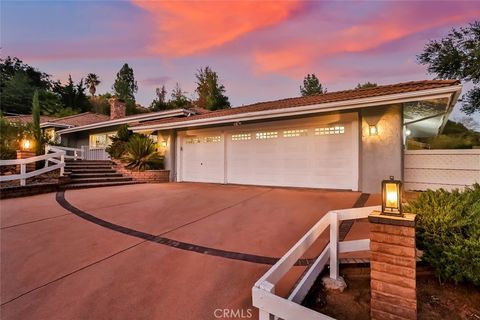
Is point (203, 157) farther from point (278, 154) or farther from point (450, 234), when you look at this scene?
point (450, 234)

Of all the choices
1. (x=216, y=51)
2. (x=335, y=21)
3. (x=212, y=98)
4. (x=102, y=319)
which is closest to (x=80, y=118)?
(x=212, y=98)

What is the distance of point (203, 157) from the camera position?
10.9m

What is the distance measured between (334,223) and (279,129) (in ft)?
21.6

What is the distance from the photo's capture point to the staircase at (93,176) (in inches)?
368

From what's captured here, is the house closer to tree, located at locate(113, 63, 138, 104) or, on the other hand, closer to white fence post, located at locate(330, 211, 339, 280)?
white fence post, located at locate(330, 211, 339, 280)

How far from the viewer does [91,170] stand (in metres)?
10.9

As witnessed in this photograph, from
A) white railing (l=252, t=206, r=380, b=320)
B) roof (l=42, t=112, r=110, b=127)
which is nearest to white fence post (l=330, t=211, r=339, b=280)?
white railing (l=252, t=206, r=380, b=320)

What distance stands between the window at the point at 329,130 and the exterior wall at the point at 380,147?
681 mm

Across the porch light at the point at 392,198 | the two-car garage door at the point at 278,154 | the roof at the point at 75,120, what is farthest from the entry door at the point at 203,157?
the roof at the point at 75,120

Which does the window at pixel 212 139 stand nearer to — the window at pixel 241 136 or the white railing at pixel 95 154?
the window at pixel 241 136

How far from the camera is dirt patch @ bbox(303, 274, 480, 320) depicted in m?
2.08

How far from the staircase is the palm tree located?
4126 centimetres

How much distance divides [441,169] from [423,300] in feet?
18.9

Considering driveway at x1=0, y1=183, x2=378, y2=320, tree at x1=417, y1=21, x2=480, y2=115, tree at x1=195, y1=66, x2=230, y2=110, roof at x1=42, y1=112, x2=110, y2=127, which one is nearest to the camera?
driveway at x1=0, y1=183, x2=378, y2=320
